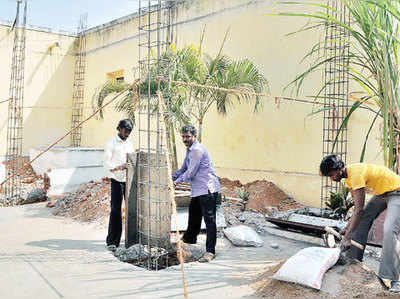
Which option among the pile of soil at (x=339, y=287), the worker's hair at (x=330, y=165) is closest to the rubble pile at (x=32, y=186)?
the pile of soil at (x=339, y=287)

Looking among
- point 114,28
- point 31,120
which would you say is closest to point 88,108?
point 31,120

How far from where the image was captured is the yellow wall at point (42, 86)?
1342 cm

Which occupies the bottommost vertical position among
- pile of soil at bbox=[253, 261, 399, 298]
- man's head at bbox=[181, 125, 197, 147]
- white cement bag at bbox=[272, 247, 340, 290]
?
pile of soil at bbox=[253, 261, 399, 298]

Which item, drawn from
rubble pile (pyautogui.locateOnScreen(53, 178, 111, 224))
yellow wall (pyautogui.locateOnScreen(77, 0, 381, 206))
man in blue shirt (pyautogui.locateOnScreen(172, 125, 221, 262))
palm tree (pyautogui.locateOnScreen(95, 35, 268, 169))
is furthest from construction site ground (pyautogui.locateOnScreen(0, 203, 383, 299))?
palm tree (pyautogui.locateOnScreen(95, 35, 268, 169))

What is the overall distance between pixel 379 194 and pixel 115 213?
3.06 metres

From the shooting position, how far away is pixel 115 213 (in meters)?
5.04

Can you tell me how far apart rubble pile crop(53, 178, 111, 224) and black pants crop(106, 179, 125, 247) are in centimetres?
155

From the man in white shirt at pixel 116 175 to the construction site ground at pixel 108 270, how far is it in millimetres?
234

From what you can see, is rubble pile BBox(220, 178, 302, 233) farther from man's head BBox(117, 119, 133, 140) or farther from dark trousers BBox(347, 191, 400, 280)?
man's head BBox(117, 119, 133, 140)

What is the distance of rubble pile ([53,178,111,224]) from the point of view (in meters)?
6.93

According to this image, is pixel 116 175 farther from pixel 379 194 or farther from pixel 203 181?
pixel 379 194

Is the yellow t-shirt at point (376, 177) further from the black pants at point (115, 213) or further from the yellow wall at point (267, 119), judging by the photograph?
the yellow wall at point (267, 119)

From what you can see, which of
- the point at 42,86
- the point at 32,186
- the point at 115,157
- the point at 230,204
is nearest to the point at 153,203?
the point at 115,157

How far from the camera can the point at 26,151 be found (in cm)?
1395
